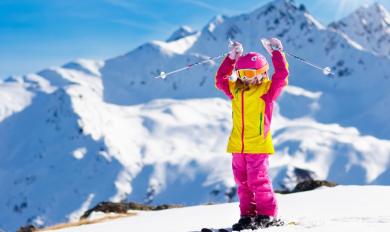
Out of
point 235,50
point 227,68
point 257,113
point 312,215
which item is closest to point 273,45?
point 235,50

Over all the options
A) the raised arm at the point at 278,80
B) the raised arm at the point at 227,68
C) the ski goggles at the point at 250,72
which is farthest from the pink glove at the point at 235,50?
the raised arm at the point at 278,80

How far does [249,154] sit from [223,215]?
274cm

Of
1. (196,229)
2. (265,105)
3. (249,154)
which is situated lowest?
→ (196,229)

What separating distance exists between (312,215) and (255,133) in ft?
6.18

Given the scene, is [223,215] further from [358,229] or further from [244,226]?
[358,229]

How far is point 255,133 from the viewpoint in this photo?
28.9 ft

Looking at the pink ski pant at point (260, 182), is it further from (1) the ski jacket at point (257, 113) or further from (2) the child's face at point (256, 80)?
(2) the child's face at point (256, 80)

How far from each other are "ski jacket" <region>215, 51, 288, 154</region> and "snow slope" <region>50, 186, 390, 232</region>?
3.99 feet

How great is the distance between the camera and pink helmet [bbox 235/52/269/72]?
8.92 metres

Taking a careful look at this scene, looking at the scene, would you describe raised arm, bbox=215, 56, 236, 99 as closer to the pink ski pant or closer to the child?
the child

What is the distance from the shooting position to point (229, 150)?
29.8ft

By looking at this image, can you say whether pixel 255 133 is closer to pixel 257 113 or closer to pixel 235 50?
pixel 257 113

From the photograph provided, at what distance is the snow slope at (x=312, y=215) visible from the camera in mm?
8195

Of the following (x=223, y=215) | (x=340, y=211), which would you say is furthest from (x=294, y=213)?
(x=223, y=215)
